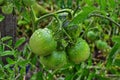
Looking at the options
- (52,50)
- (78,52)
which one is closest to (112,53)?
(78,52)

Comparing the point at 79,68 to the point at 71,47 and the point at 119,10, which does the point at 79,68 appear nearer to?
the point at 71,47

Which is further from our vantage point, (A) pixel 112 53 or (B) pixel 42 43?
(A) pixel 112 53

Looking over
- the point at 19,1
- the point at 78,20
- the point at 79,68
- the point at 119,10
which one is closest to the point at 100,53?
the point at 119,10

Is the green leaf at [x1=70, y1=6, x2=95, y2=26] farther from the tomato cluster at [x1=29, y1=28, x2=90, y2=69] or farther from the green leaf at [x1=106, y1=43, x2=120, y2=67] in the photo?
the green leaf at [x1=106, y1=43, x2=120, y2=67]

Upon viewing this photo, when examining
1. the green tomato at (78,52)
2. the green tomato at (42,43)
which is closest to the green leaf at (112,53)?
the green tomato at (78,52)

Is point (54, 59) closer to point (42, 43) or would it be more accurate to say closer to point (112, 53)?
point (42, 43)

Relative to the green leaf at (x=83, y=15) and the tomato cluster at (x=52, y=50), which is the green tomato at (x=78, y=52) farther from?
the green leaf at (x=83, y=15)

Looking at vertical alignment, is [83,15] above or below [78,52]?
above
